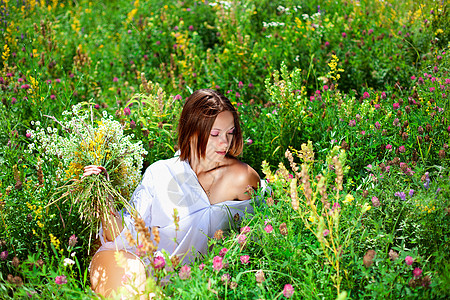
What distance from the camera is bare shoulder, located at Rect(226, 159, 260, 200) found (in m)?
2.85

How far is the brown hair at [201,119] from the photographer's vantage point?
2715mm

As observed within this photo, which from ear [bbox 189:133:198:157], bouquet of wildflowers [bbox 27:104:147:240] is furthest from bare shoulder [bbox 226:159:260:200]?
bouquet of wildflowers [bbox 27:104:147:240]

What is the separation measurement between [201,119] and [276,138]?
0.92 m

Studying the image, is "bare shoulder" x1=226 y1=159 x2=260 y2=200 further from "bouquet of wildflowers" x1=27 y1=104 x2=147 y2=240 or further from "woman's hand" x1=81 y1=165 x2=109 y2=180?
"woman's hand" x1=81 y1=165 x2=109 y2=180

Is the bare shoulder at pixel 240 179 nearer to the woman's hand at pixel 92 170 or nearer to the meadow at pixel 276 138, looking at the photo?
the meadow at pixel 276 138

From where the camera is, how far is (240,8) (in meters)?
5.40

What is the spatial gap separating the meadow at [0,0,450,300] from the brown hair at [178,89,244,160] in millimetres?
325

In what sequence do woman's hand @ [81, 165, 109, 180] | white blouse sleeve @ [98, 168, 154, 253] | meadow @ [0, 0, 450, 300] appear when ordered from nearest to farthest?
meadow @ [0, 0, 450, 300]
woman's hand @ [81, 165, 109, 180]
white blouse sleeve @ [98, 168, 154, 253]

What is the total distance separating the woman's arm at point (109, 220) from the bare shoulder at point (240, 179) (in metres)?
0.73

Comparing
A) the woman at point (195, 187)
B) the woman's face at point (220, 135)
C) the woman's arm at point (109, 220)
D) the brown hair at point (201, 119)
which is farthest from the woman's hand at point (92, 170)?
the woman's face at point (220, 135)

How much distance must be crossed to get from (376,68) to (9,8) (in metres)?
4.52

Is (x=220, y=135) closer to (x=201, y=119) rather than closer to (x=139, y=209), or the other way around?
(x=201, y=119)

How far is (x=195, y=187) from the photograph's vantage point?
9.20 feet

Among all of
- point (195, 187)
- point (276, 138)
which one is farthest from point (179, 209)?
point (276, 138)
